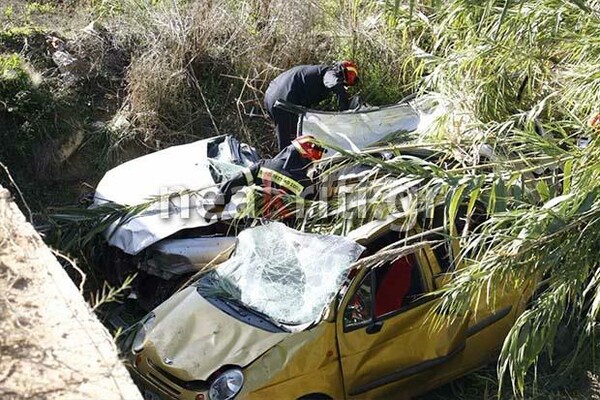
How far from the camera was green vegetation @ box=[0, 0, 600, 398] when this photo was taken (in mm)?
5340

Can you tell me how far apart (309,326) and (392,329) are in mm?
643

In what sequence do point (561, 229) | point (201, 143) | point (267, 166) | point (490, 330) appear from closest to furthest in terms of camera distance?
1. point (561, 229)
2. point (490, 330)
3. point (267, 166)
4. point (201, 143)

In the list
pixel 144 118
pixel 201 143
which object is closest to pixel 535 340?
pixel 201 143

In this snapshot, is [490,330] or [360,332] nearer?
[360,332]

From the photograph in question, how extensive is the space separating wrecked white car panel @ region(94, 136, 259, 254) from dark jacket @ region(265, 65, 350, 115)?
0.85m

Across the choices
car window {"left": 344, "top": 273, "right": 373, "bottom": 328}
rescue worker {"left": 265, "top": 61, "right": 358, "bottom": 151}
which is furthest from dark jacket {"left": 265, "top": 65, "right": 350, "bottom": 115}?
car window {"left": 344, "top": 273, "right": 373, "bottom": 328}

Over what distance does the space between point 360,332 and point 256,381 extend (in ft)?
2.61

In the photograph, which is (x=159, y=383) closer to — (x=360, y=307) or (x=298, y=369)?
(x=298, y=369)

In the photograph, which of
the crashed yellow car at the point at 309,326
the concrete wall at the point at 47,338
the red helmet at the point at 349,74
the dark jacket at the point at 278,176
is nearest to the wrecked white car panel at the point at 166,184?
the dark jacket at the point at 278,176

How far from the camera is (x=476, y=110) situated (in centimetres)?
664

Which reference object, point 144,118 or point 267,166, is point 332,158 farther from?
point 144,118

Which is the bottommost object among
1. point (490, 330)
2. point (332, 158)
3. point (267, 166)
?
point (490, 330)

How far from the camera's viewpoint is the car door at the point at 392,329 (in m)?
5.66

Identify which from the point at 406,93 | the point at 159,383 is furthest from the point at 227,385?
the point at 406,93
